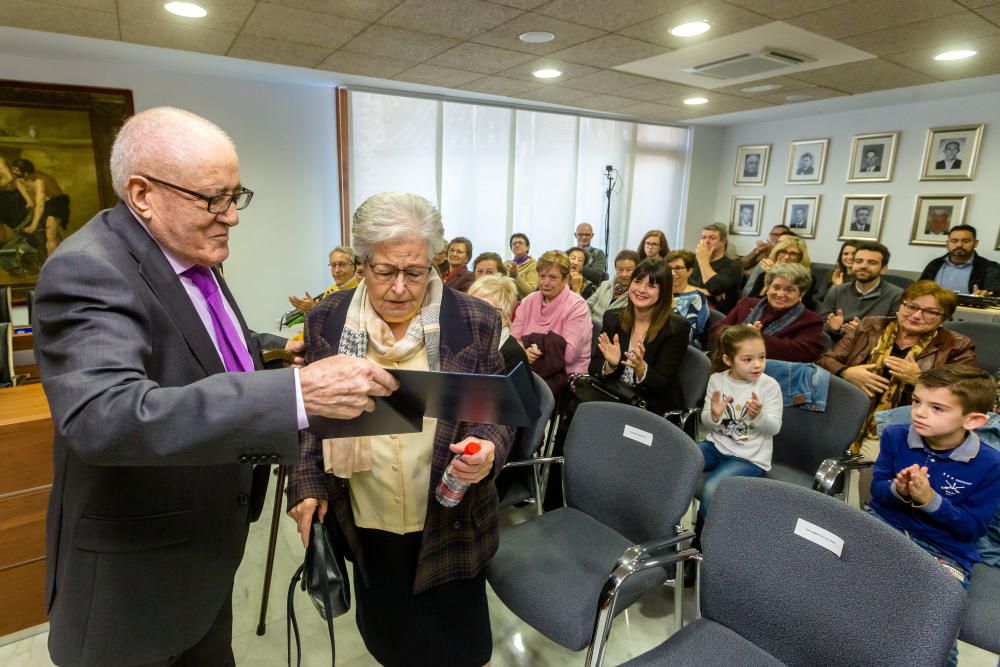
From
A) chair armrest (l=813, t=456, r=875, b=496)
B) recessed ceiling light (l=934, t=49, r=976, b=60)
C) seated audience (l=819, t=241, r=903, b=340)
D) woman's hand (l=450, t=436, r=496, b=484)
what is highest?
recessed ceiling light (l=934, t=49, r=976, b=60)

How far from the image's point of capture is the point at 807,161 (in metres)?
6.99

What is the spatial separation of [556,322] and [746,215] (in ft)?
19.7

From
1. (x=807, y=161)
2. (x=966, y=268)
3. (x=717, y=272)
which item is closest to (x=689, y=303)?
(x=717, y=272)

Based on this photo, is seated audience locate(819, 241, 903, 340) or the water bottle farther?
seated audience locate(819, 241, 903, 340)

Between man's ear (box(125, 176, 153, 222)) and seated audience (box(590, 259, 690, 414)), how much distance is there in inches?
83.4

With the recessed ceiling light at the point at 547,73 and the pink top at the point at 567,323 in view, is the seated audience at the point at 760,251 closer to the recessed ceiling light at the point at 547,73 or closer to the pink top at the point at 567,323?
the recessed ceiling light at the point at 547,73

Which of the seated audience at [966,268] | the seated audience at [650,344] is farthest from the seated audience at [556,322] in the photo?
the seated audience at [966,268]

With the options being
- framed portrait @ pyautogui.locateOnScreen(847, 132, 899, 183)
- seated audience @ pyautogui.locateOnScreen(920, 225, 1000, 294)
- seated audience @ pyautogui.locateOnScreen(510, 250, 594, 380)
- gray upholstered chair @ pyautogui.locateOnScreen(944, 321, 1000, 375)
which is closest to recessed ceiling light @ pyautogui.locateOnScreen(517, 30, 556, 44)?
seated audience @ pyautogui.locateOnScreen(510, 250, 594, 380)

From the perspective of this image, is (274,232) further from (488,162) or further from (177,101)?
(488,162)

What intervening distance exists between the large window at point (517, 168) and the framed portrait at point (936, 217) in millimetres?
3066

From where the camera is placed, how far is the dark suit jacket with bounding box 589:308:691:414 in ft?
8.65

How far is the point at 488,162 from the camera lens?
21.2 ft

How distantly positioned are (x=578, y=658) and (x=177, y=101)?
17.9 feet

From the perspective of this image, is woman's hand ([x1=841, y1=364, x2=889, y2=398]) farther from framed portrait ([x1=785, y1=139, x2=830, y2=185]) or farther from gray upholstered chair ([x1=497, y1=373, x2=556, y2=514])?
framed portrait ([x1=785, y1=139, x2=830, y2=185])
